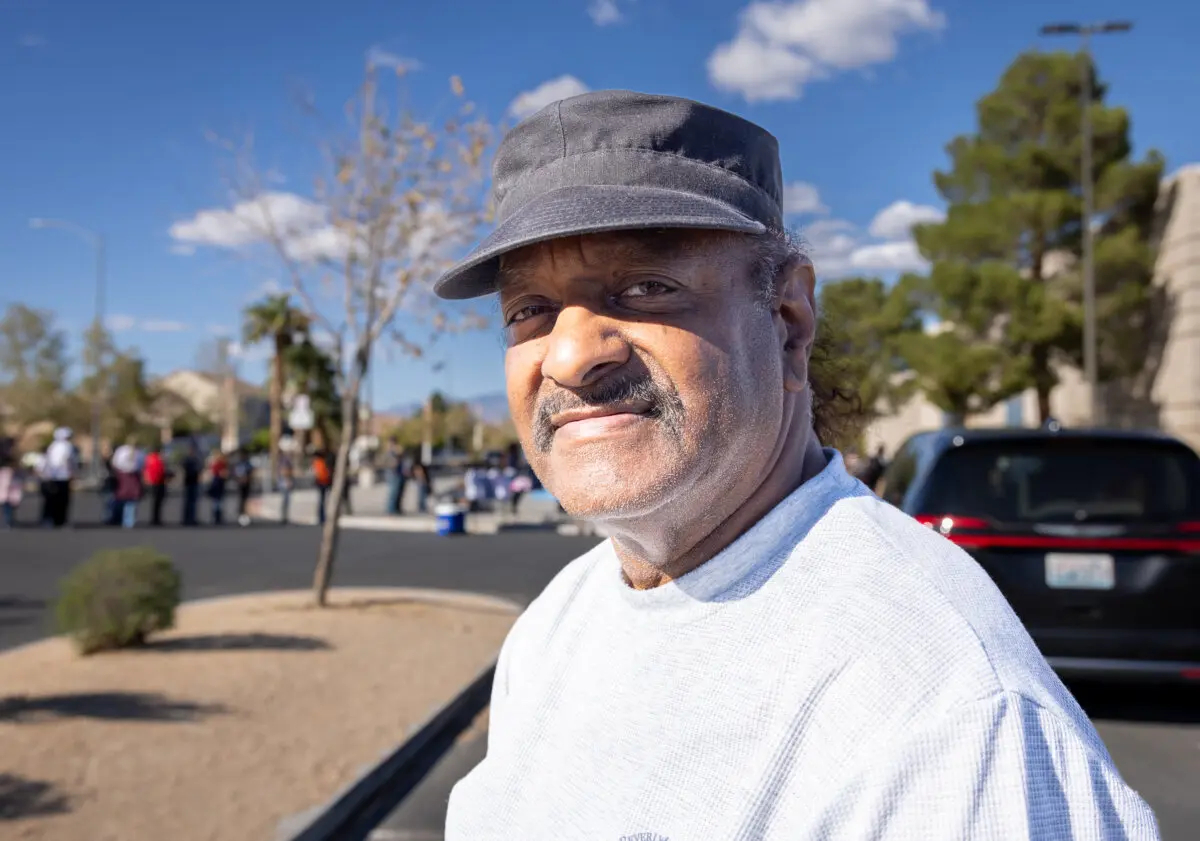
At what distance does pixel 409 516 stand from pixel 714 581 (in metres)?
22.3

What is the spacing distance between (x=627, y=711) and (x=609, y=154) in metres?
0.72

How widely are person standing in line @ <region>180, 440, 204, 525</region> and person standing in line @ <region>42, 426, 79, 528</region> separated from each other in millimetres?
1976

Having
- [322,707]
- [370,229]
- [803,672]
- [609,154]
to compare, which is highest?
[370,229]

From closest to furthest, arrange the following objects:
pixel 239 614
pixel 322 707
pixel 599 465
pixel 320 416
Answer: pixel 599 465 < pixel 322 707 < pixel 239 614 < pixel 320 416

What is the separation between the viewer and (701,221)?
120 centimetres

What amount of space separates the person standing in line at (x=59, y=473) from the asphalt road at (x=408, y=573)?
1.94ft

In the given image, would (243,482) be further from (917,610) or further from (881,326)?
(881,326)

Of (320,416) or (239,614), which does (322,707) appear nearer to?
(239,614)

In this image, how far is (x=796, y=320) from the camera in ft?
4.74

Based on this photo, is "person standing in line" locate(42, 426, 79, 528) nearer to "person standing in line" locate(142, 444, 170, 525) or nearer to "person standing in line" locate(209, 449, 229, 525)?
"person standing in line" locate(142, 444, 170, 525)

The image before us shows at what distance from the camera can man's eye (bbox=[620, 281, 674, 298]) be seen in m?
1.28

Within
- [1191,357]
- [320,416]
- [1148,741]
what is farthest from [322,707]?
[320,416]

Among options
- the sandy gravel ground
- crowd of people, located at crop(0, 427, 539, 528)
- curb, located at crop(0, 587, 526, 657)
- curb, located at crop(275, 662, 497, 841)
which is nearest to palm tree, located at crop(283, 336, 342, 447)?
crowd of people, located at crop(0, 427, 539, 528)

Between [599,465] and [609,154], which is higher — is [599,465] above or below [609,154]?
below
